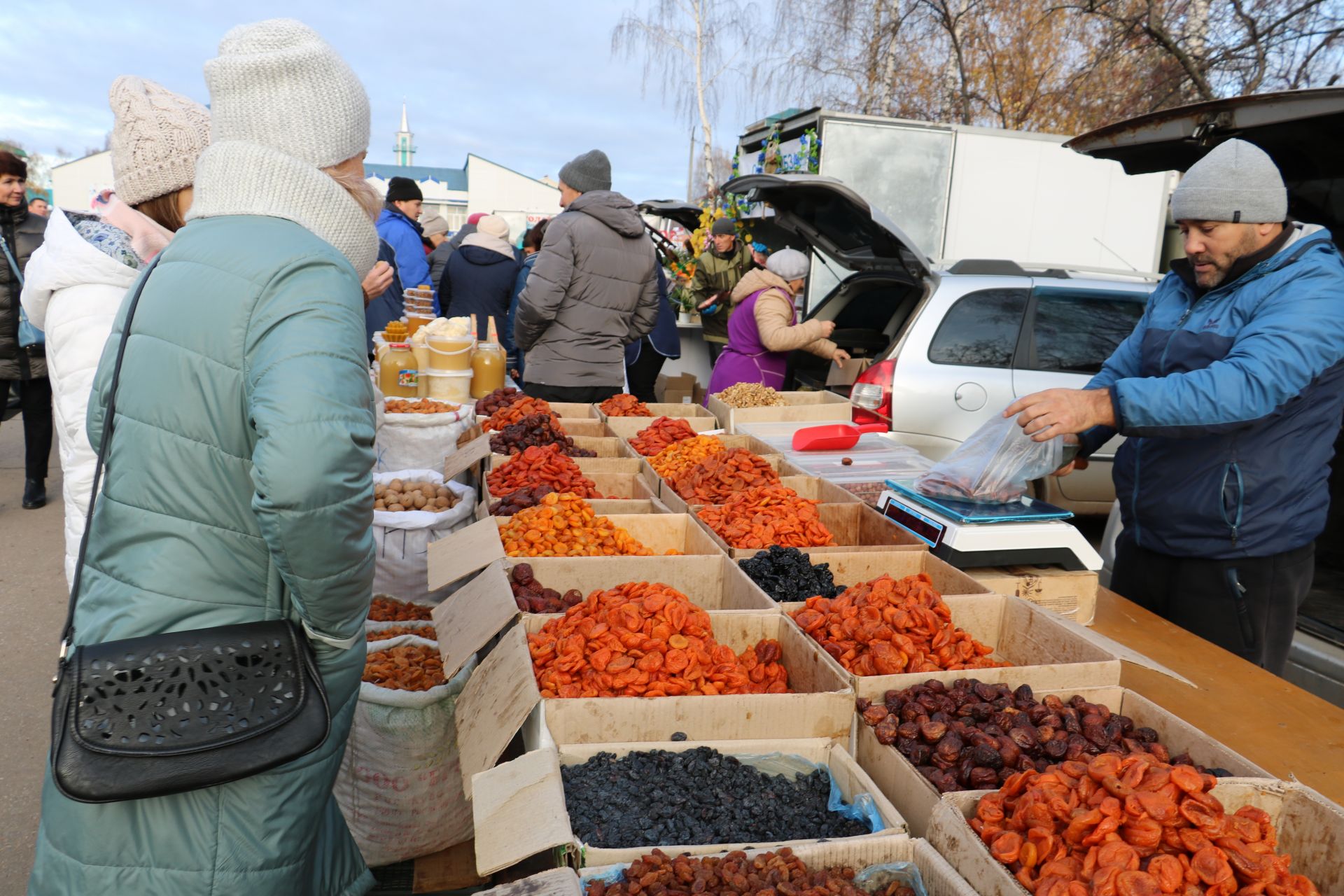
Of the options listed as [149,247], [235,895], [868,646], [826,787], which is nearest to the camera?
[235,895]

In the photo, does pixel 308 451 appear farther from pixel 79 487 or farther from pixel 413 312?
pixel 413 312

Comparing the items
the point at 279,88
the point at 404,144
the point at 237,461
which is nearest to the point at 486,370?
the point at 279,88

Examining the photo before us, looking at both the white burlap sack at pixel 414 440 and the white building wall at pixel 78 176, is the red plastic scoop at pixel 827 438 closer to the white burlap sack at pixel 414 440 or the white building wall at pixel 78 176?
the white burlap sack at pixel 414 440

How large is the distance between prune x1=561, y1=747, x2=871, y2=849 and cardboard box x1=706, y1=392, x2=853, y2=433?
112 inches

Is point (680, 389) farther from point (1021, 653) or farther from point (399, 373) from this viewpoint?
point (1021, 653)

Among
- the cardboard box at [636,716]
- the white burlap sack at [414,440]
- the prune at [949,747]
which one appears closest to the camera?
the prune at [949,747]

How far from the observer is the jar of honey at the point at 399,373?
203 inches

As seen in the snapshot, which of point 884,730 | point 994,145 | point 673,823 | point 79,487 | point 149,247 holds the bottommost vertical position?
point 673,823

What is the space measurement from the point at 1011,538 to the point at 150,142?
8.11 feet

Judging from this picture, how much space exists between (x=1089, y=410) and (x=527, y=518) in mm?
1719

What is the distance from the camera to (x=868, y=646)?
2111 millimetres

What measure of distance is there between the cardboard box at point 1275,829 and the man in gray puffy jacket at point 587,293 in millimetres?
3842

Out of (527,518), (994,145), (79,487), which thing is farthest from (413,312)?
(994,145)

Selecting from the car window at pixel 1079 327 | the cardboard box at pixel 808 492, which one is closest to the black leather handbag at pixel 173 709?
the cardboard box at pixel 808 492
